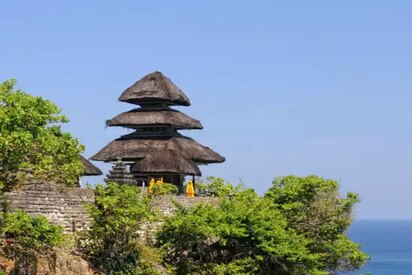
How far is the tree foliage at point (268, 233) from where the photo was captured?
1027 inches

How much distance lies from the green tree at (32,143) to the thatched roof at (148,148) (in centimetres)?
1197

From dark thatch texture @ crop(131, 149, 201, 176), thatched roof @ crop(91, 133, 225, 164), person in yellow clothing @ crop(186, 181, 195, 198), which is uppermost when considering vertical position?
thatched roof @ crop(91, 133, 225, 164)

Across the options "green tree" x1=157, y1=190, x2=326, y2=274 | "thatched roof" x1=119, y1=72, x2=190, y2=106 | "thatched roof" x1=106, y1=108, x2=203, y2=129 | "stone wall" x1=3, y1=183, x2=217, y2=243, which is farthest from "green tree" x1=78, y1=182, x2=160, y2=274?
"thatched roof" x1=119, y1=72, x2=190, y2=106

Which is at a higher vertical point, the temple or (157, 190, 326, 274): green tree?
the temple

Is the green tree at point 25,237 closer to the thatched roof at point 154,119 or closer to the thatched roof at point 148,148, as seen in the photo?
A: the thatched roof at point 148,148

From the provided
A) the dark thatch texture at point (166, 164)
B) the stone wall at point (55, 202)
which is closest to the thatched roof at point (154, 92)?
the dark thatch texture at point (166, 164)

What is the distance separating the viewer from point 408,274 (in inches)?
3482

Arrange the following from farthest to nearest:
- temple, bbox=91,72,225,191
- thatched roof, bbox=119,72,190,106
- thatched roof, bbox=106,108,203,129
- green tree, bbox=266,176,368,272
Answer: thatched roof, bbox=119,72,190,106
thatched roof, bbox=106,108,203,129
temple, bbox=91,72,225,191
green tree, bbox=266,176,368,272

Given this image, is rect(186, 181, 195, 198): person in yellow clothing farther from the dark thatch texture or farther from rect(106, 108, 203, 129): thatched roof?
rect(106, 108, 203, 129): thatched roof

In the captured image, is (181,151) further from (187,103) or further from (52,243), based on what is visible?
(52,243)

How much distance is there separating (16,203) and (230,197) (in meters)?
9.91

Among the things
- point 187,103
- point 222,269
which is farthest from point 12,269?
point 187,103

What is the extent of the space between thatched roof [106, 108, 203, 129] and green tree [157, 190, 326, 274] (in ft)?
24.2

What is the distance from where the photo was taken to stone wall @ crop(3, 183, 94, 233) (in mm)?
22531
